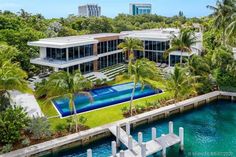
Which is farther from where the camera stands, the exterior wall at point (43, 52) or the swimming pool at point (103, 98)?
the exterior wall at point (43, 52)

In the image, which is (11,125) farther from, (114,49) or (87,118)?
(114,49)

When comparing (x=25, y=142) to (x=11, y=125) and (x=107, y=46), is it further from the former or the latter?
(x=107, y=46)

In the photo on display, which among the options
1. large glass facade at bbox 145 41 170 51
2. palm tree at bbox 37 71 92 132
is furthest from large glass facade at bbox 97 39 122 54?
palm tree at bbox 37 71 92 132

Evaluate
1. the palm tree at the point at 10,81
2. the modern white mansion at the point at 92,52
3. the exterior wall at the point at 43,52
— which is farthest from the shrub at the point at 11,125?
the exterior wall at the point at 43,52

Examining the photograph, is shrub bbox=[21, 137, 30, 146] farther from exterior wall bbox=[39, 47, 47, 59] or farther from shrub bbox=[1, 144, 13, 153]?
exterior wall bbox=[39, 47, 47, 59]

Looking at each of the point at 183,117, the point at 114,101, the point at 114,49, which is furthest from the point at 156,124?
the point at 114,49

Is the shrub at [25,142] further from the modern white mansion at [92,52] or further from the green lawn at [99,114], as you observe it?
the modern white mansion at [92,52]
